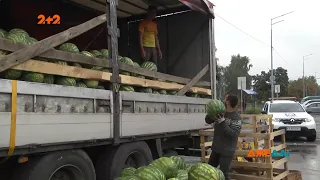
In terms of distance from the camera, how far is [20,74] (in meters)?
3.87

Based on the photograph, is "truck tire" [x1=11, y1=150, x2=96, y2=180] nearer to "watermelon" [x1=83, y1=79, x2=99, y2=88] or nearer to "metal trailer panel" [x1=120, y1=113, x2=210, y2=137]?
"metal trailer panel" [x1=120, y1=113, x2=210, y2=137]

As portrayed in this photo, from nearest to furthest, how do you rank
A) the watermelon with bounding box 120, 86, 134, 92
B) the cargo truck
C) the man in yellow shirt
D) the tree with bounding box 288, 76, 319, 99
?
the cargo truck → the watermelon with bounding box 120, 86, 134, 92 → the man in yellow shirt → the tree with bounding box 288, 76, 319, 99

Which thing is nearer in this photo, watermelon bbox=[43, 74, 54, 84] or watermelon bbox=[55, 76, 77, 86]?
watermelon bbox=[43, 74, 54, 84]

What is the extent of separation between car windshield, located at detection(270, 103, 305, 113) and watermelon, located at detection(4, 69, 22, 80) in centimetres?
1494

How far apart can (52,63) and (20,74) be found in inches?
18.0

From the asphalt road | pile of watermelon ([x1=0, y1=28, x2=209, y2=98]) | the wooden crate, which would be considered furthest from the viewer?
the asphalt road

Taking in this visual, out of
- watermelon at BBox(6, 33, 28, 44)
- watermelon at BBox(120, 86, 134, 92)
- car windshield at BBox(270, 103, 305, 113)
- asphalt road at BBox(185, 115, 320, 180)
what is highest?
watermelon at BBox(6, 33, 28, 44)

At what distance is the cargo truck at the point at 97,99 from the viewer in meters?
3.67

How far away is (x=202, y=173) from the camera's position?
14.9ft

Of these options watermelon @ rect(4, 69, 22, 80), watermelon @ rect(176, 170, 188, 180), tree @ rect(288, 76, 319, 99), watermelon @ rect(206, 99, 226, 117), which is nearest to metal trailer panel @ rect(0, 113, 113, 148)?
watermelon @ rect(4, 69, 22, 80)

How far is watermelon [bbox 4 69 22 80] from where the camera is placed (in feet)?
12.3

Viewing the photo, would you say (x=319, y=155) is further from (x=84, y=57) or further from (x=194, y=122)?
(x=84, y=57)

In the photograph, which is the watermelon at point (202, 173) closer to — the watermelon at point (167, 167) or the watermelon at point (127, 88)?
the watermelon at point (167, 167)

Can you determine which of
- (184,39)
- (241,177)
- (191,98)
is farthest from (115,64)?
(184,39)
